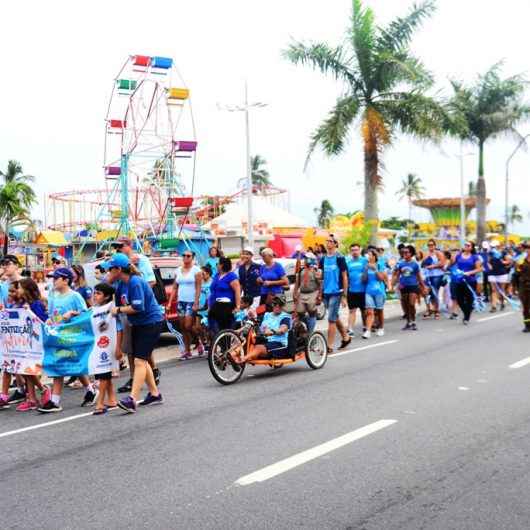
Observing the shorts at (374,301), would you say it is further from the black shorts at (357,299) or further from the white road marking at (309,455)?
the white road marking at (309,455)

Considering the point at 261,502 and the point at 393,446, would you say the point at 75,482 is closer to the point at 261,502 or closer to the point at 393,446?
the point at 261,502

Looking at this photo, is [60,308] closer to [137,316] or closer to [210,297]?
[137,316]

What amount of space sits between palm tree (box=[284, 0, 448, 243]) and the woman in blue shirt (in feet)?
48.1

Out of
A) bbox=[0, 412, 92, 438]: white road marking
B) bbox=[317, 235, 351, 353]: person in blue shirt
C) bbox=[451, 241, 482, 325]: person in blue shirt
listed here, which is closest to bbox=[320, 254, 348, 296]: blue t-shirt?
bbox=[317, 235, 351, 353]: person in blue shirt

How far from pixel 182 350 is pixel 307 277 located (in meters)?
2.51

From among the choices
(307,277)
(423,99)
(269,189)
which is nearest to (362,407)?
(307,277)

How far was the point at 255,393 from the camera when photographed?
8.88 m

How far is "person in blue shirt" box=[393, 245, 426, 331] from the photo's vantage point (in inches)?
619

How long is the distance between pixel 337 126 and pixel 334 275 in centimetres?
1313

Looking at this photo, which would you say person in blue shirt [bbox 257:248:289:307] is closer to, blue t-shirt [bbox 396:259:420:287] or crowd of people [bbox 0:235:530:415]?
crowd of people [bbox 0:235:530:415]

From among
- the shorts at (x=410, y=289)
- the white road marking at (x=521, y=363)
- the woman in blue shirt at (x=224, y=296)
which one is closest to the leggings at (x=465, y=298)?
the shorts at (x=410, y=289)

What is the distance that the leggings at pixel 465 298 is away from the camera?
16.4 m

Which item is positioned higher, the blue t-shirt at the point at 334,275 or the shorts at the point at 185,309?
the blue t-shirt at the point at 334,275

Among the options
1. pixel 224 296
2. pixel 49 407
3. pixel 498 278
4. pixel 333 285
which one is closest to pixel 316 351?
pixel 224 296
